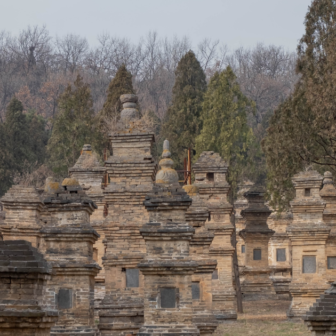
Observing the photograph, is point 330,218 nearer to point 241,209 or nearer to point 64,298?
point 241,209

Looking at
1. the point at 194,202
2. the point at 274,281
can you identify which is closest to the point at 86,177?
the point at 194,202

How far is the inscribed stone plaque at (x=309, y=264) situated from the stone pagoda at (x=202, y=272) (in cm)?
704

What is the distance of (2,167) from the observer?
44.2 metres

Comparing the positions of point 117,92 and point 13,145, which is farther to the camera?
point 13,145

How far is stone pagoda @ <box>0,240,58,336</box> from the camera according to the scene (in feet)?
24.1

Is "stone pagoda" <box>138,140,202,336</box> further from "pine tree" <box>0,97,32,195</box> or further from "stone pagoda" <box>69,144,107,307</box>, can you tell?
"pine tree" <box>0,97,32,195</box>

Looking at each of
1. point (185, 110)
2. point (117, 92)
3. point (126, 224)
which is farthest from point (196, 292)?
point (117, 92)

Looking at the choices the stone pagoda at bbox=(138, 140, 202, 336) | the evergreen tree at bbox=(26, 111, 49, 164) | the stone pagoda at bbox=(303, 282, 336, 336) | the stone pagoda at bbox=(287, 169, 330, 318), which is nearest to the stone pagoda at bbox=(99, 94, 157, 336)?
the stone pagoda at bbox=(138, 140, 202, 336)

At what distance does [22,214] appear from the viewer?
55.7ft

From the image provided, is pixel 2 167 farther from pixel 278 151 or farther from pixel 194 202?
pixel 194 202

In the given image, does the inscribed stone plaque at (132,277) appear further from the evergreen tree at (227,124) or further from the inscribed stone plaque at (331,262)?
the evergreen tree at (227,124)

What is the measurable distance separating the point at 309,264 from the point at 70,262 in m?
11.3

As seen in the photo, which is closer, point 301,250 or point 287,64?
point 301,250

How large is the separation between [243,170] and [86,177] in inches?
469
